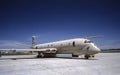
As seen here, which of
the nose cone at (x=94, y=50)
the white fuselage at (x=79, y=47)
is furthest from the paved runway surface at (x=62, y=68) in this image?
the white fuselage at (x=79, y=47)

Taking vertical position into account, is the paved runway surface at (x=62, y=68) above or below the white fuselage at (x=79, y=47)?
below

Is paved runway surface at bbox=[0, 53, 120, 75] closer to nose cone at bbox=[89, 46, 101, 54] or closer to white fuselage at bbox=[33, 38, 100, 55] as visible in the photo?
nose cone at bbox=[89, 46, 101, 54]

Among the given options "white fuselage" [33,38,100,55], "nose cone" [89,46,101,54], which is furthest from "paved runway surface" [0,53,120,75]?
"white fuselage" [33,38,100,55]

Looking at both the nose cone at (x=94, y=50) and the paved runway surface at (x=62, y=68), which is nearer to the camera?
the paved runway surface at (x=62, y=68)

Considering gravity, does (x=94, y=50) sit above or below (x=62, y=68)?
above

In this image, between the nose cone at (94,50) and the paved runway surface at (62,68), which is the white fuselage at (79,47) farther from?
the paved runway surface at (62,68)

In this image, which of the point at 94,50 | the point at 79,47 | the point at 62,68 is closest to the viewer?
the point at 62,68

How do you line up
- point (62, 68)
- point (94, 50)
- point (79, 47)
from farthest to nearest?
1. point (79, 47)
2. point (94, 50)
3. point (62, 68)

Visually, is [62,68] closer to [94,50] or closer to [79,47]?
[94,50]

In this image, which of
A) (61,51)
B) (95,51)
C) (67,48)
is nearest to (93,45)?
(95,51)

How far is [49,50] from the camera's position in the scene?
34625 millimetres

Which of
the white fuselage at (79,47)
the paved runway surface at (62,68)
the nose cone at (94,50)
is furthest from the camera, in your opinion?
the white fuselage at (79,47)

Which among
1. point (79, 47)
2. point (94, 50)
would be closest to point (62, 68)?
point (94, 50)

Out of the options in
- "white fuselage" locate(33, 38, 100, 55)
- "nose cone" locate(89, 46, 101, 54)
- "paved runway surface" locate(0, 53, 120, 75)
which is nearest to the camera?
"paved runway surface" locate(0, 53, 120, 75)
